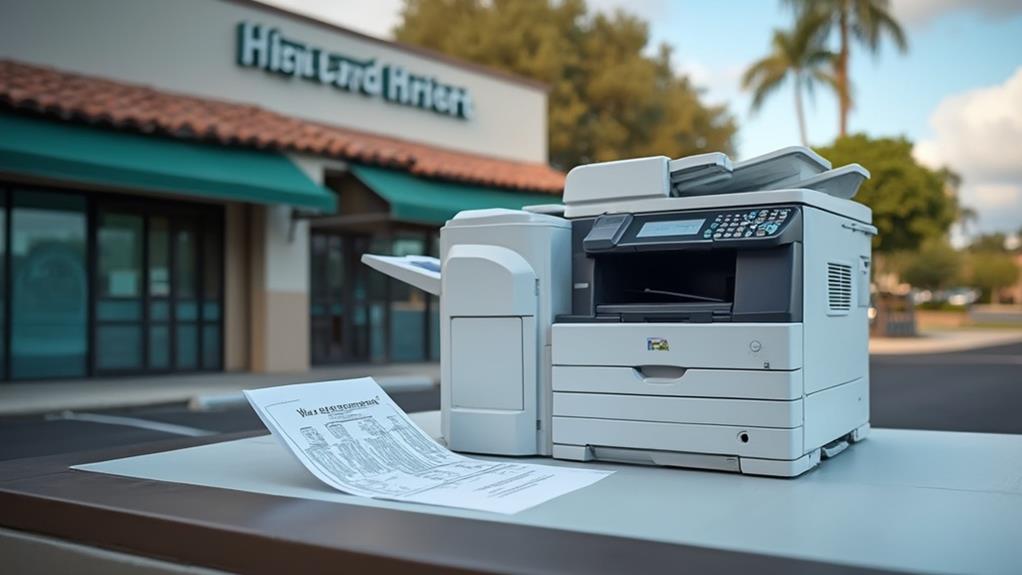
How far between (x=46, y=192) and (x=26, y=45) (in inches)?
62.5

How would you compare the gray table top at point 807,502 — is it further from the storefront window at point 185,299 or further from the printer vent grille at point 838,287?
the storefront window at point 185,299

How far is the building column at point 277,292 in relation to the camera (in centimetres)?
1092

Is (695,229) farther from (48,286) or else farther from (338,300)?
(338,300)

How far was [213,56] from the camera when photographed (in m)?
11.0

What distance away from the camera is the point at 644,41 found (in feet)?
80.0

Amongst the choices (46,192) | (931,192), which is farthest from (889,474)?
→ (931,192)

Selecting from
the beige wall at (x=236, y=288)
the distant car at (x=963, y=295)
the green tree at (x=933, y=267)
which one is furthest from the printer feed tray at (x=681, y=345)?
the distant car at (x=963, y=295)

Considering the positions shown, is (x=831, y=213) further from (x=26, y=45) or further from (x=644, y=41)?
(x=644, y=41)

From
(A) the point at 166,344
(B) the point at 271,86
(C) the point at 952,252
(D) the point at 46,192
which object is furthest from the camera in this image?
(C) the point at 952,252

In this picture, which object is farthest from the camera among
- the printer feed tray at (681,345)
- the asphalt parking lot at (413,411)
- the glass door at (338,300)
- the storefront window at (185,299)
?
the glass door at (338,300)

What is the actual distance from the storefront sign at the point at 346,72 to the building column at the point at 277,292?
1991 millimetres

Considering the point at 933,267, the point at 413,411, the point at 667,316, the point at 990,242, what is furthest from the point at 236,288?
the point at 990,242

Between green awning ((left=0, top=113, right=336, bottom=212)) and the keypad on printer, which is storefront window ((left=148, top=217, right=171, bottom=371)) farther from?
the keypad on printer

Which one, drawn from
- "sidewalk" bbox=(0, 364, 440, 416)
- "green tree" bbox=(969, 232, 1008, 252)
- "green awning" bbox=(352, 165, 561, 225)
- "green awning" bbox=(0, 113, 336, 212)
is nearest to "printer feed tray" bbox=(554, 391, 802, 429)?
"sidewalk" bbox=(0, 364, 440, 416)
